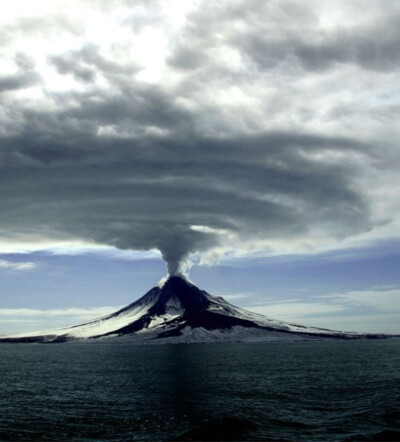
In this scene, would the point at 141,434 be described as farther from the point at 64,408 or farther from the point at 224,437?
the point at 64,408

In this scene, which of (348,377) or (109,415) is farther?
(348,377)

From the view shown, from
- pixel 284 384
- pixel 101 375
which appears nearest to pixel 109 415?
pixel 284 384

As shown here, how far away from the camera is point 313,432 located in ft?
183

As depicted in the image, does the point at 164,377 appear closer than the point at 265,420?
No

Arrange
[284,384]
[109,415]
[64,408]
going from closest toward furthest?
[109,415]
[64,408]
[284,384]

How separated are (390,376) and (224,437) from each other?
7821 cm

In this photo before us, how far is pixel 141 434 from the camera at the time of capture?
184ft

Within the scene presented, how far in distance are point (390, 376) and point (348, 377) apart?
34.2 feet

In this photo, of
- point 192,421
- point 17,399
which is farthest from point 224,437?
point 17,399

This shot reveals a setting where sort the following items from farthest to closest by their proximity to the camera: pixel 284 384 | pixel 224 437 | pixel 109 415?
pixel 284 384 → pixel 109 415 → pixel 224 437

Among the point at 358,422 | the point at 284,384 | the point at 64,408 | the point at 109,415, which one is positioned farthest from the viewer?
the point at 284,384

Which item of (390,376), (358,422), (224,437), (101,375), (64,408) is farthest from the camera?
(101,375)

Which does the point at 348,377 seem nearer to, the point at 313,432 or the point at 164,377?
the point at 164,377

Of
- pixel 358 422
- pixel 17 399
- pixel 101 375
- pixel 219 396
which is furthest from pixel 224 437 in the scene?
pixel 101 375
